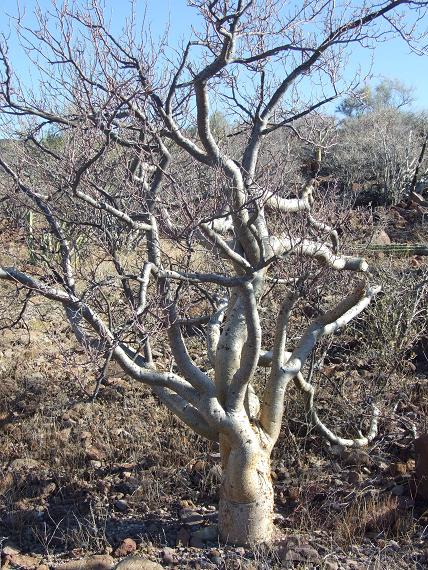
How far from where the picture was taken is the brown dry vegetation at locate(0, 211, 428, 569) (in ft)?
14.2

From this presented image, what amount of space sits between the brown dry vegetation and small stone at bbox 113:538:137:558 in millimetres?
58

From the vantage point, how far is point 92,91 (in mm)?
4125

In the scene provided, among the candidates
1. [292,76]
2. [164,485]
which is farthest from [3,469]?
[292,76]

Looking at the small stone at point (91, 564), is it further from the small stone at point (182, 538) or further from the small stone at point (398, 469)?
the small stone at point (398, 469)

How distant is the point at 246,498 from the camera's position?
408 centimetres

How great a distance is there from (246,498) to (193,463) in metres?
1.33

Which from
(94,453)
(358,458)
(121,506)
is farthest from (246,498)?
(94,453)

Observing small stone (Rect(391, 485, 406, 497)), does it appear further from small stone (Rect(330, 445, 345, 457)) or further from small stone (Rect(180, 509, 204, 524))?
small stone (Rect(180, 509, 204, 524))

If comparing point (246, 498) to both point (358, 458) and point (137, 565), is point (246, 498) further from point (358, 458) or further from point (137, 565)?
point (358, 458)

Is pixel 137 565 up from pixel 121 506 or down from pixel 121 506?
down

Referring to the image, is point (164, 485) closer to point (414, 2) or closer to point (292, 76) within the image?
point (292, 76)

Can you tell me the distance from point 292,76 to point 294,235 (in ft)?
3.29

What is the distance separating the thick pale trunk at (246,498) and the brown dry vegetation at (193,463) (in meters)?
0.11

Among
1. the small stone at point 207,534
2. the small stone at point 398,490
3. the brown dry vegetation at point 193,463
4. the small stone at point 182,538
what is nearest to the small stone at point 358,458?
the brown dry vegetation at point 193,463
